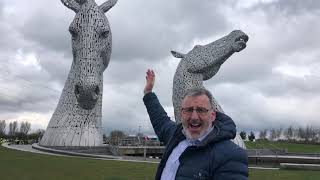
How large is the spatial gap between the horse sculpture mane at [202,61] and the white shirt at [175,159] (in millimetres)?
21711

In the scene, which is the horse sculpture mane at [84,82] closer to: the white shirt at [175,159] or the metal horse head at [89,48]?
the metal horse head at [89,48]

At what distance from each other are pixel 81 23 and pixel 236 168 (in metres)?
29.1

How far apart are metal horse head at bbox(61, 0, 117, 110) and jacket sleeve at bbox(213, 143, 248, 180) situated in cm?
2747

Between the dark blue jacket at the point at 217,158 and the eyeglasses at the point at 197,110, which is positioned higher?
the eyeglasses at the point at 197,110

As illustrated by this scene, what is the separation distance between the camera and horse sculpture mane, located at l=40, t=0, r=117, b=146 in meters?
30.6

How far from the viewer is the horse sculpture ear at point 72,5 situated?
105ft

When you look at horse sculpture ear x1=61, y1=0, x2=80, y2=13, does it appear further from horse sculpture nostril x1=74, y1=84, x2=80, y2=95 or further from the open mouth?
the open mouth

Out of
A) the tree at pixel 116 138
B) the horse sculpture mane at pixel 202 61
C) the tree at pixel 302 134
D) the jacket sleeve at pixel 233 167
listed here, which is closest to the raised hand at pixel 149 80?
the jacket sleeve at pixel 233 167

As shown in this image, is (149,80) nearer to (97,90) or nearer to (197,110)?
(197,110)

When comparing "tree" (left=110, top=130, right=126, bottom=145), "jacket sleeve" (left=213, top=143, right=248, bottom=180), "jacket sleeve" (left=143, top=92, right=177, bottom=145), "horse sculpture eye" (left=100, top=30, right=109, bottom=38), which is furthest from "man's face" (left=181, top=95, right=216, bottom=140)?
"tree" (left=110, top=130, right=126, bottom=145)

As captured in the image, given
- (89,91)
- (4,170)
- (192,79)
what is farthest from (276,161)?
(4,170)

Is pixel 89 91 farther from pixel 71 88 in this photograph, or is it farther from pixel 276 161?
pixel 276 161

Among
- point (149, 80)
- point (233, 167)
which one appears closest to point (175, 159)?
point (233, 167)

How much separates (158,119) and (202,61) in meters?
21.5
